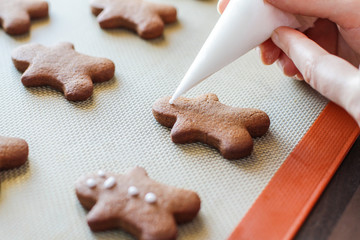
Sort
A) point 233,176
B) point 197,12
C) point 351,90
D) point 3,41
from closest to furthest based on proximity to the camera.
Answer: point 351,90 → point 233,176 → point 3,41 → point 197,12

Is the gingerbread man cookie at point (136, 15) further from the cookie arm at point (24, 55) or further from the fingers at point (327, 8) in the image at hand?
the fingers at point (327, 8)

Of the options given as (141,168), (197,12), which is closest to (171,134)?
(141,168)

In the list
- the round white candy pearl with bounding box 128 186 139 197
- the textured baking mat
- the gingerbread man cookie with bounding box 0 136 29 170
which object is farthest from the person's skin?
the gingerbread man cookie with bounding box 0 136 29 170

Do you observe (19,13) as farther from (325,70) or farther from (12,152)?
(325,70)

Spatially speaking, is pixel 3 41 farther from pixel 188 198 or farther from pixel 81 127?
pixel 188 198

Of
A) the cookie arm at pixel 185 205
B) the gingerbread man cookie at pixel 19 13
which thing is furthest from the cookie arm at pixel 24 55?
the cookie arm at pixel 185 205

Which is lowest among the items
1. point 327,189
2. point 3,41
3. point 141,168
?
point 3,41

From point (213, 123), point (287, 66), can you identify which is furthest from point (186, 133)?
point (287, 66)
